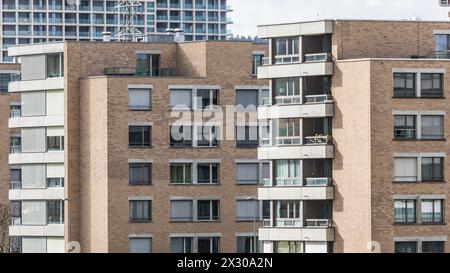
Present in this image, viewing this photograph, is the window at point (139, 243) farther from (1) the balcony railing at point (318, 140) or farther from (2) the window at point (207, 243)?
(1) the balcony railing at point (318, 140)

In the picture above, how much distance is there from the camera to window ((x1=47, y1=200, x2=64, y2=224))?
308ft

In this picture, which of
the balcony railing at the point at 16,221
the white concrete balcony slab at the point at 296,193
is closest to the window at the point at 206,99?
the white concrete balcony slab at the point at 296,193

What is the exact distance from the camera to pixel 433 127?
75688 mm

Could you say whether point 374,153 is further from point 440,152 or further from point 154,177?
point 154,177

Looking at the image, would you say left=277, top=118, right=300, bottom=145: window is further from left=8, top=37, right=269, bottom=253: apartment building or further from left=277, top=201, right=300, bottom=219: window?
left=8, top=37, right=269, bottom=253: apartment building

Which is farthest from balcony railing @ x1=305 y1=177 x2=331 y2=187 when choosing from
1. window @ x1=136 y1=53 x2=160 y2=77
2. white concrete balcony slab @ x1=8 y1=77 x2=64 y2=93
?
white concrete balcony slab @ x1=8 y1=77 x2=64 y2=93

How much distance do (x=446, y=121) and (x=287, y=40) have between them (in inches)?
411

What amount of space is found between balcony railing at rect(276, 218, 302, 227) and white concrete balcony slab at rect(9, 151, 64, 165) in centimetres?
2287

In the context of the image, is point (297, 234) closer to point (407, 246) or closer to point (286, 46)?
point (407, 246)

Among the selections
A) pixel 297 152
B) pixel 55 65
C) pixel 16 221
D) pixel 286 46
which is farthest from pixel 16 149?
pixel 297 152

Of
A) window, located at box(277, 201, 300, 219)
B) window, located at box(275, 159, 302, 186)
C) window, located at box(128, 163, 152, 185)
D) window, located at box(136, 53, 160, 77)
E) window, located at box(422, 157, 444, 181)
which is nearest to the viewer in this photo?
window, located at box(422, 157, 444, 181)

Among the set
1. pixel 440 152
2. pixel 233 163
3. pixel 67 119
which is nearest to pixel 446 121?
pixel 440 152

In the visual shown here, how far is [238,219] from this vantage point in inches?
3610

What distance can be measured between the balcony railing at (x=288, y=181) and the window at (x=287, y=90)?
4467 millimetres
